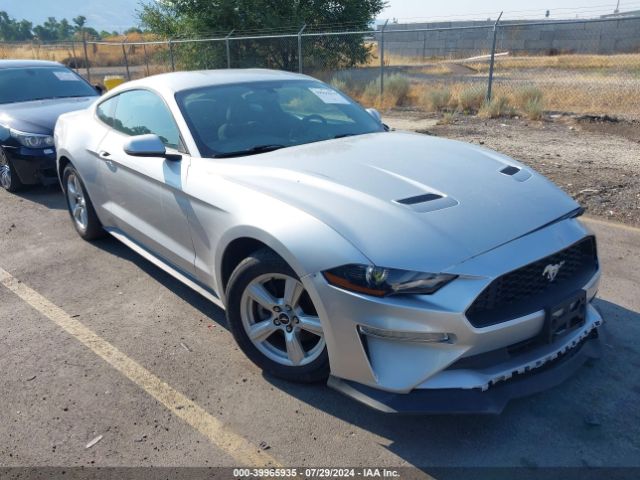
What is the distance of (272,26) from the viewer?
18.0 metres

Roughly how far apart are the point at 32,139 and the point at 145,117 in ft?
10.8

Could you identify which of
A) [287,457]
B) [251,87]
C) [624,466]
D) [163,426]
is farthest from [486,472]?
[251,87]

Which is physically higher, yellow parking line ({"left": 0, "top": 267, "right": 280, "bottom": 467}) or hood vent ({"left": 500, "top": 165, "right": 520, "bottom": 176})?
hood vent ({"left": 500, "top": 165, "right": 520, "bottom": 176})

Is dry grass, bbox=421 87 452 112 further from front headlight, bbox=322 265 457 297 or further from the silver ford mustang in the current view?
front headlight, bbox=322 265 457 297

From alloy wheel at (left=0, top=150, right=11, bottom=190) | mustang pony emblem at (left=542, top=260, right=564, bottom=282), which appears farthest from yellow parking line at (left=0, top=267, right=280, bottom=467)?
alloy wheel at (left=0, top=150, right=11, bottom=190)

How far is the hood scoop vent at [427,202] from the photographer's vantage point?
8.98 feet

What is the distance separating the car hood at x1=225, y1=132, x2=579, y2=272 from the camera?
100 inches

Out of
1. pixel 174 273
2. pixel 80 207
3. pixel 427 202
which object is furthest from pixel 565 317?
pixel 80 207

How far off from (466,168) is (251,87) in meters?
1.77

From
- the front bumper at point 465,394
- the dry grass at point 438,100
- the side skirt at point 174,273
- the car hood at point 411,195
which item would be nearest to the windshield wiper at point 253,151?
the car hood at point 411,195

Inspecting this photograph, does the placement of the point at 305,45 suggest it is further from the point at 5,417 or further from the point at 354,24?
the point at 5,417

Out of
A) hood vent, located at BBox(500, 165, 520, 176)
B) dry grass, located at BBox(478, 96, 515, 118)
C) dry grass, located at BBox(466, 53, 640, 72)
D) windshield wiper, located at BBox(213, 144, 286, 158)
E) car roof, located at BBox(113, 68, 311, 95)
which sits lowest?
dry grass, located at BBox(478, 96, 515, 118)

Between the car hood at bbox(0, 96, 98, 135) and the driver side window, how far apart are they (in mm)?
2678

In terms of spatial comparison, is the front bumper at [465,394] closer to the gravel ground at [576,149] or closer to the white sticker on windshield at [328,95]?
the white sticker on windshield at [328,95]
